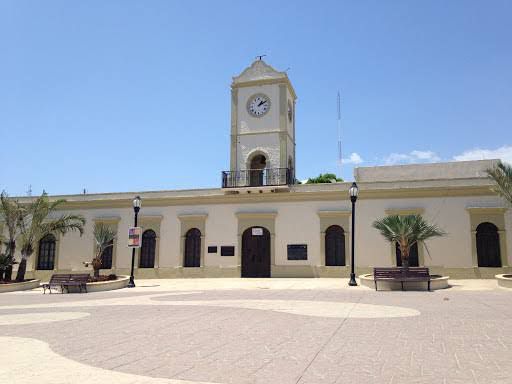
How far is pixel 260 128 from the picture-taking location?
25.1m

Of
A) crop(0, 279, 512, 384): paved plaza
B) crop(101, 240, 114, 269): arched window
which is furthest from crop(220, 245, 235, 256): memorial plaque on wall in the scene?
crop(0, 279, 512, 384): paved plaza

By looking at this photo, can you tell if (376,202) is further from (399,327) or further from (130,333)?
(130,333)

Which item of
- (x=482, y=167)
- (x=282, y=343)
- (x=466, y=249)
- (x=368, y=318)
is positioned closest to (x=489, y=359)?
(x=282, y=343)

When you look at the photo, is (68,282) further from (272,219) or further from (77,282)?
(272,219)

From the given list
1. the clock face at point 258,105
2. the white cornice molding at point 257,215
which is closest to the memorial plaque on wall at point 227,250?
the white cornice molding at point 257,215

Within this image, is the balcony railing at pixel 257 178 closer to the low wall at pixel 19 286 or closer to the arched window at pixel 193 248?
the arched window at pixel 193 248

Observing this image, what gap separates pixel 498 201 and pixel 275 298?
1327 centimetres

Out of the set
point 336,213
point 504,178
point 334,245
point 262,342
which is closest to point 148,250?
point 334,245

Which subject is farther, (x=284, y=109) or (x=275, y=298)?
(x=284, y=109)

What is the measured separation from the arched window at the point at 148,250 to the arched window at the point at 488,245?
16.9 meters

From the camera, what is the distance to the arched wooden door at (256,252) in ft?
75.3

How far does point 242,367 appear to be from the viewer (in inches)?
219

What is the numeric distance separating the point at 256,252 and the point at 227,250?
5.21 ft

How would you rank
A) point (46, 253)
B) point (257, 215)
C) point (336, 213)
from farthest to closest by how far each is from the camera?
point (46, 253), point (257, 215), point (336, 213)
